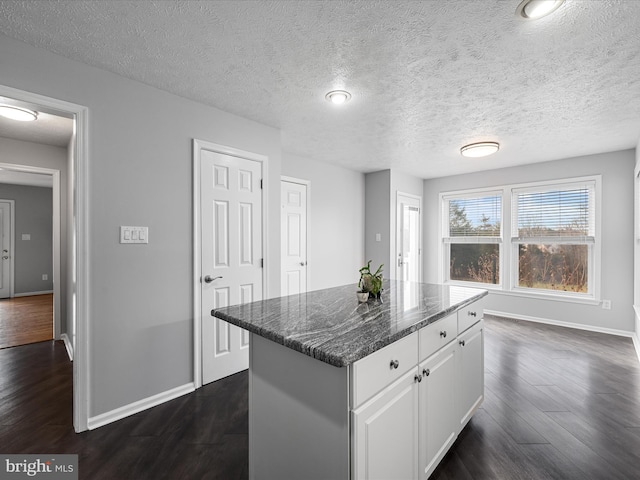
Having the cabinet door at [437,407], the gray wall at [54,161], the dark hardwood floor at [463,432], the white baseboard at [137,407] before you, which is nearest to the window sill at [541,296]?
the dark hardwood floor at [463,432]

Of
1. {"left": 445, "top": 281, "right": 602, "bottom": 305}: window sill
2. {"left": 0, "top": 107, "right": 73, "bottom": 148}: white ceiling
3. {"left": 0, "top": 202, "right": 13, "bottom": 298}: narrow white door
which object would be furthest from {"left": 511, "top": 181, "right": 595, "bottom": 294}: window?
{"left": 0, "top": 202, "right": 13, "bottom": 298}: narrow white door

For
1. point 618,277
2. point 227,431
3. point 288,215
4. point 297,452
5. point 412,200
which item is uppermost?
point 412,200

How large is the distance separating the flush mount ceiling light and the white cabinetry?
1626 millimetres

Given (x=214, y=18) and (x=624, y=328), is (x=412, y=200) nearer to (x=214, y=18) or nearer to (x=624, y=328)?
(x=624, y=328)

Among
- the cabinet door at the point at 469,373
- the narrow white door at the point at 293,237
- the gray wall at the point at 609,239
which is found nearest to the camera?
the cabinet door at the point at 469,373

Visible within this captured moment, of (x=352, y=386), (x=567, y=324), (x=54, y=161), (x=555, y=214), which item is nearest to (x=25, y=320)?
(x=54, y=161)

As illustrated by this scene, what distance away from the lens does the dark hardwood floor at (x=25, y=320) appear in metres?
3.81

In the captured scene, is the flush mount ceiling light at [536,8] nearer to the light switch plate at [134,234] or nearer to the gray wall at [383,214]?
the light switch plate at [134,234]

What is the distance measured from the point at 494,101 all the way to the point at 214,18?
2242 mm

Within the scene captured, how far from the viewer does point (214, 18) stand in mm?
1633

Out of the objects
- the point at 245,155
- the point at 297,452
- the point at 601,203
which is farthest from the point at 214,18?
the point at 601,203

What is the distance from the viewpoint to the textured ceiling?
1.58 metres

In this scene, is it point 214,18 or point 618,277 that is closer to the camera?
point 214,18

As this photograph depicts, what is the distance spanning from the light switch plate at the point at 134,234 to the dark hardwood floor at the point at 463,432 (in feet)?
4.17
